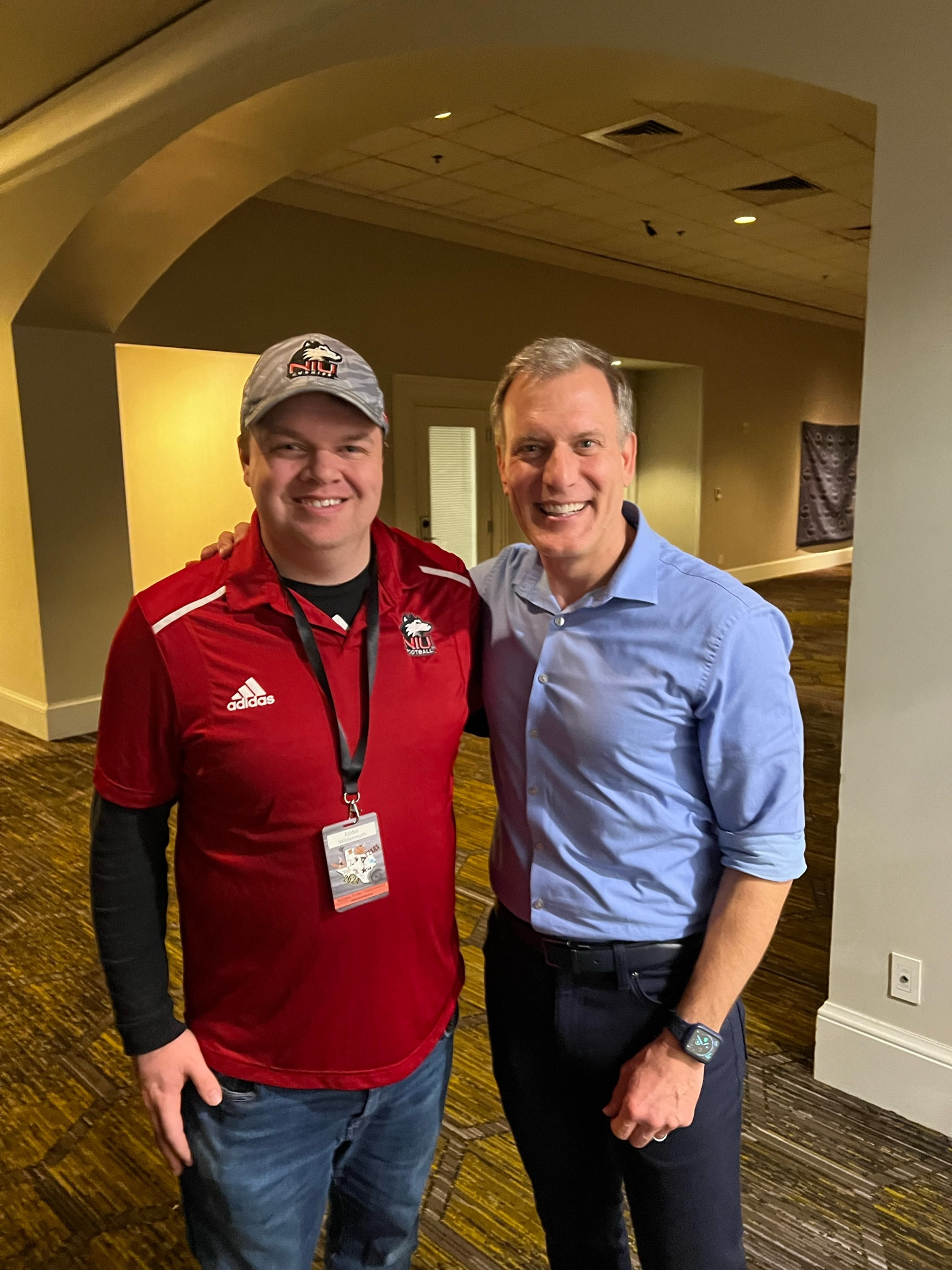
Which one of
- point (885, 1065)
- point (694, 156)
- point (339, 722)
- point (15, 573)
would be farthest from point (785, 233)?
point (339, 722)

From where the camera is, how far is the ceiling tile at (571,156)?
5.30 metres

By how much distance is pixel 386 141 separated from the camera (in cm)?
514

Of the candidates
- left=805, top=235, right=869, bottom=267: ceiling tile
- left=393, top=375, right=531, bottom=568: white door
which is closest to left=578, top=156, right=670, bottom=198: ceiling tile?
left=393, top=375, right=531, bottom=568: white door

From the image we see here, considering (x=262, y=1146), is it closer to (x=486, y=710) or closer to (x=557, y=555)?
(x=486, y=710)

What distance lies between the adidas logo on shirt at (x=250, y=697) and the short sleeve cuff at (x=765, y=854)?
62 centimetres

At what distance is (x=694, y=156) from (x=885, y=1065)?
5174 millimetres

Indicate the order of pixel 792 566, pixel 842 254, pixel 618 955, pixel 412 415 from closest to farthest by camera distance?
pixel 618 955, pixel 412 415, pixel 842 254, pixel 792 566

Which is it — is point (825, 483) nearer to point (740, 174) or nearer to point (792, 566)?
point (792, 566)

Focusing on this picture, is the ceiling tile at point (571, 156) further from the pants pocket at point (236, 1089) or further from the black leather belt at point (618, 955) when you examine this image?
the pants pocket at point (236, 1089)

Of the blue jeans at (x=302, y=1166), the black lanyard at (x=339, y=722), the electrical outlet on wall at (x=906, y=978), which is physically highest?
the black lanyard at (x=339, y=722)

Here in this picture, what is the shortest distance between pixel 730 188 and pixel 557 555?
6.08m

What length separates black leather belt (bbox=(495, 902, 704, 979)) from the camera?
1222mm

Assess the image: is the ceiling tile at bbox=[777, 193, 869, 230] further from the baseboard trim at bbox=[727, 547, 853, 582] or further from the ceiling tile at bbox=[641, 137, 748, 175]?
the baseboard trim at bbox=[727, 547, 853, 582]

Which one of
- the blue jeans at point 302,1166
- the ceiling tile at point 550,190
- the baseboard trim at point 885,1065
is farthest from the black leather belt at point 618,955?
the ceiling tile at point 550,190
